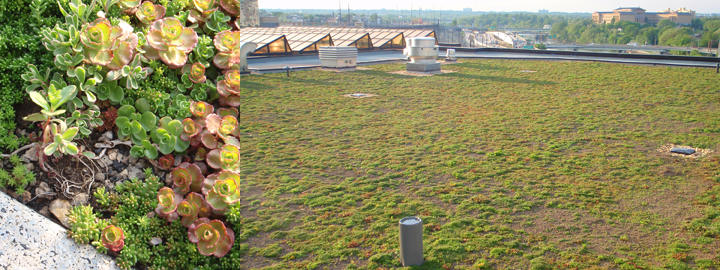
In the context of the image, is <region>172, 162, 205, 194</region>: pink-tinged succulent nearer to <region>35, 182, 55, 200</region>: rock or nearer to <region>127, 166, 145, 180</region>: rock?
<region>127, 166, 145, 180</region>: rock

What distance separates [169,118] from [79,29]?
0.49 metres

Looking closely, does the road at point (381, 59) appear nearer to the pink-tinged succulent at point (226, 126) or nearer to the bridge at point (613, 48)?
the bridge at point (613, 48)

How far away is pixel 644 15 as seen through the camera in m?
2.09

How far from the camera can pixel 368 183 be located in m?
2.65

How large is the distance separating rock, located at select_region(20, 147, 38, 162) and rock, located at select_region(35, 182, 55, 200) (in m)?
0.11

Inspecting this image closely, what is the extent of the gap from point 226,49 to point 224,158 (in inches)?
18.9

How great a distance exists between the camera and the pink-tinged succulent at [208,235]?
63.7 inches

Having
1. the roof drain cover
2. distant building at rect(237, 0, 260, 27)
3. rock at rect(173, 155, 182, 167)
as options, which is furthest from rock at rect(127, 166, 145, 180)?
the roof drain cover

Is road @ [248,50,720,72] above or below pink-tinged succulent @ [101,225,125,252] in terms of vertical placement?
above

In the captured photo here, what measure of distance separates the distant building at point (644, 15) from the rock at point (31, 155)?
101 inches

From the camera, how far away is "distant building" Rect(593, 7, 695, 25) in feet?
6.74

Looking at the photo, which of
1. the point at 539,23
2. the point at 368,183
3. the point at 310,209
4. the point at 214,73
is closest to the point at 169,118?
the point at 214,73

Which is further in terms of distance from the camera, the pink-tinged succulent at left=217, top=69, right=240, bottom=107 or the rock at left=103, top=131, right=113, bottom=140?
the pink-tinged succulent at left=217, top=69, right=240, bottom=107

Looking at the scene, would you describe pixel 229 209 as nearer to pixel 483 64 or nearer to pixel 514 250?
pixel 514 250
